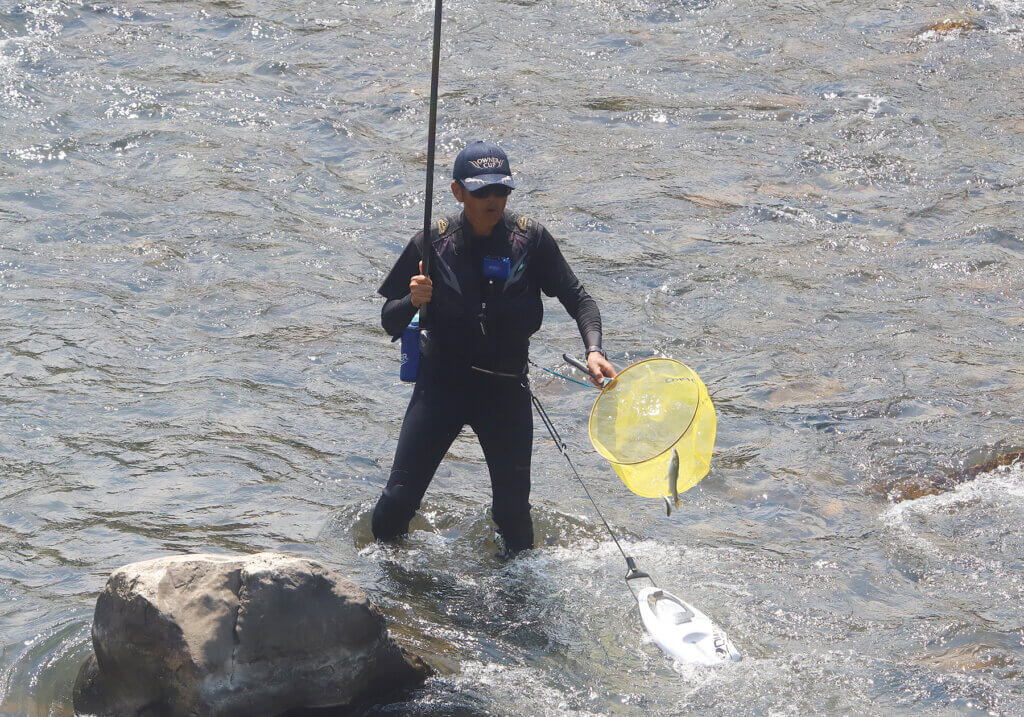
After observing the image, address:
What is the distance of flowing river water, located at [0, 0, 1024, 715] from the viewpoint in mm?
5781

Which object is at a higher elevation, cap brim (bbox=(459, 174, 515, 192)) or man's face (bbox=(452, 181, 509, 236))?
cap brim (bbox=(459, 174, 515, 192))

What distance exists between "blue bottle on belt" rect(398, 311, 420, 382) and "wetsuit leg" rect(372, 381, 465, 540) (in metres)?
0.09

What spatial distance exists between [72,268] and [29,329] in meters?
1.19

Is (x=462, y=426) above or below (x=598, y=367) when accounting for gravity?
below

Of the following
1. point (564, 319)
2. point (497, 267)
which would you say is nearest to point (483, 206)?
point (497, 267)

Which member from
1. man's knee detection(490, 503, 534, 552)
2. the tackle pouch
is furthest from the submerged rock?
the tackle pouch

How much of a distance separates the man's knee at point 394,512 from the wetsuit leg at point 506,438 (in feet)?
1.36

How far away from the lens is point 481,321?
18.1 ft

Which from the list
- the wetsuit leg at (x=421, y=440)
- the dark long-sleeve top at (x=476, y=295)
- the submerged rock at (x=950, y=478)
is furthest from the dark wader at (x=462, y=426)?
the submerged rock at (x=950, y=478)

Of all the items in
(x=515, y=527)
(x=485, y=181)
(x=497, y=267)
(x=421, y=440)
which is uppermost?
(x=485, y=181)

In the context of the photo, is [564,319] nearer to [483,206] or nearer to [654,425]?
[654,425]

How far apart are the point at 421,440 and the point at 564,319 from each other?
4120mm

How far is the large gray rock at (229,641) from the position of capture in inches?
183

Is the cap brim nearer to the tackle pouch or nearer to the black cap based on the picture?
the black cap
